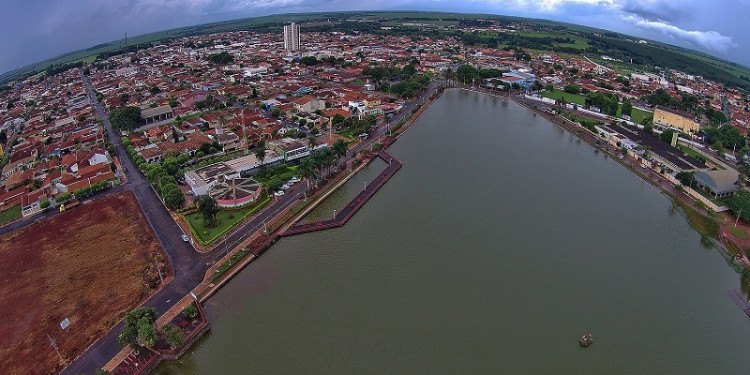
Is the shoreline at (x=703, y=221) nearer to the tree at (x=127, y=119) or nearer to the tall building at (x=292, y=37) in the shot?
the tree at (x=127, y=119)

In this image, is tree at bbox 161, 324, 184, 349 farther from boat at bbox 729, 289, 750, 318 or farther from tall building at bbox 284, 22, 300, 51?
tall building at bbox 284, 22, 300, 51

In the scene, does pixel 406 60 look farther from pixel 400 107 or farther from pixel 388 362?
pixel 388 362

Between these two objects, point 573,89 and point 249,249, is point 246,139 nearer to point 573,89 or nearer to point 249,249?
point 249,249

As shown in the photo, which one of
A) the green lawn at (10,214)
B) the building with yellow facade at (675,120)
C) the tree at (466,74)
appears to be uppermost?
the tree at (466,74)

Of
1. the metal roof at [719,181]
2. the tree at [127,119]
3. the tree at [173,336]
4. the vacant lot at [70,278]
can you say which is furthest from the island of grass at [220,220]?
the metal roof at [719,181]

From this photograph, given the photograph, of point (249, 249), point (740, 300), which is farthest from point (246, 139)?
point (740, 300)

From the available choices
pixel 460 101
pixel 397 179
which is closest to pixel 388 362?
pixel 397 179

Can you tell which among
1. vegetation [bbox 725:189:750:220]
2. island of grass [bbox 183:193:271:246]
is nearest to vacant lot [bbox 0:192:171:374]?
island of grass [bbox 183:193:271:246]

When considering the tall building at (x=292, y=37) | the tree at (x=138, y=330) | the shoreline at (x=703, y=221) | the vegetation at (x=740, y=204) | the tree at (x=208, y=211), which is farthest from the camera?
the tall building at (x=292, y=37)
